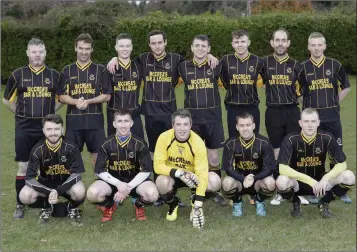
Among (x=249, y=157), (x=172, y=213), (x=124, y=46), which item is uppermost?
(x=124, y=46)

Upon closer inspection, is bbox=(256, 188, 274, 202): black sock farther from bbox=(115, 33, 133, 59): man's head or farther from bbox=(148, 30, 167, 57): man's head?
bbox=(115, 33, 133, 59): man's head

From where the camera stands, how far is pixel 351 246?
4.09 meters

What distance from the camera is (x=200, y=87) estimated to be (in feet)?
17.8

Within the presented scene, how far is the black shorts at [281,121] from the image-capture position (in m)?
5.54

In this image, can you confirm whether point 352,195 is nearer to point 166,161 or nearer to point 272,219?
point 272,219

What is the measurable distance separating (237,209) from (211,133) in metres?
0.94

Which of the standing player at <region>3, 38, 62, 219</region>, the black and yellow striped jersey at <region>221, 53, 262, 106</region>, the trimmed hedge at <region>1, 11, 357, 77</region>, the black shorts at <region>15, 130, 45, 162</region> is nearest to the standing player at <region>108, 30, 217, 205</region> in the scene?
the black and yellow striped jersey at <region>221, 53, 262, 106</region>

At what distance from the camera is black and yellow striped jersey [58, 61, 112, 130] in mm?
5227

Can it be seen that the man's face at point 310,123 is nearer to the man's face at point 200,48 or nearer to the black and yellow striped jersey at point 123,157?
the man's face at point 200,48

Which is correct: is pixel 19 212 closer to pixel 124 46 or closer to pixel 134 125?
pixel 134 125

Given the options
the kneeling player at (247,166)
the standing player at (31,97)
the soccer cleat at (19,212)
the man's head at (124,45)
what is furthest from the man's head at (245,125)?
the soccer cleat at (19,212)

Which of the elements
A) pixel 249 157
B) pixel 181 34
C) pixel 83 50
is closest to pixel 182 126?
pixel 249 157

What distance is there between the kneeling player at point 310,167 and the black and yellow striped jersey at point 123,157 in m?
1.28

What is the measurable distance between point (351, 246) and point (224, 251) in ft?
3.35
